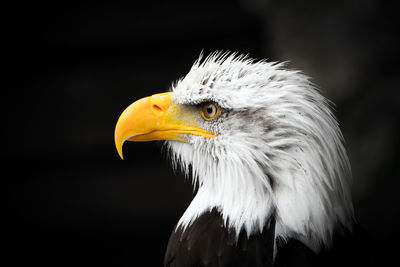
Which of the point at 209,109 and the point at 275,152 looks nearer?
the point at 275,152

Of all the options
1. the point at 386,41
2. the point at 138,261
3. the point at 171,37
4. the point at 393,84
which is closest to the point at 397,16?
the point at 386,41

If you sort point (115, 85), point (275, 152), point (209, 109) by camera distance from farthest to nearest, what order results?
point (115, 85)
point (209, 109)
point (275, 152)

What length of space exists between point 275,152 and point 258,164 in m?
0.07

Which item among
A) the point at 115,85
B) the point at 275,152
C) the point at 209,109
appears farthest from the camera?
the point at 115,85

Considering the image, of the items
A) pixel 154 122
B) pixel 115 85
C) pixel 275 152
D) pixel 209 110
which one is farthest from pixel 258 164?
pixel 115 85

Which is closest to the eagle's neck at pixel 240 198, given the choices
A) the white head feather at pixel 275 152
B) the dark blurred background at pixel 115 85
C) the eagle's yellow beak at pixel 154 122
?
the white head feather at pixel 275 152

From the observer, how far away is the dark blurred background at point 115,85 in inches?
131

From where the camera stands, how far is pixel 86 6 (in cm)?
351

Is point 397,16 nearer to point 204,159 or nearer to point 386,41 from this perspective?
point 386,41

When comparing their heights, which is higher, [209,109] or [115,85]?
[115,85]

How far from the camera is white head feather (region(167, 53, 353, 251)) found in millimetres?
1396

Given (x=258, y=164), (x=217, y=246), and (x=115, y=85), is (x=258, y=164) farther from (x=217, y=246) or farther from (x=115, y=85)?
(x=115, y=85)

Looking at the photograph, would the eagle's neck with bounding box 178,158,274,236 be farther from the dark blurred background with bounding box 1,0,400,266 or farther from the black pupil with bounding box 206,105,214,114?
the dark blurred background with bounding box 1,0,400,266

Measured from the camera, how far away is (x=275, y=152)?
1421mm
